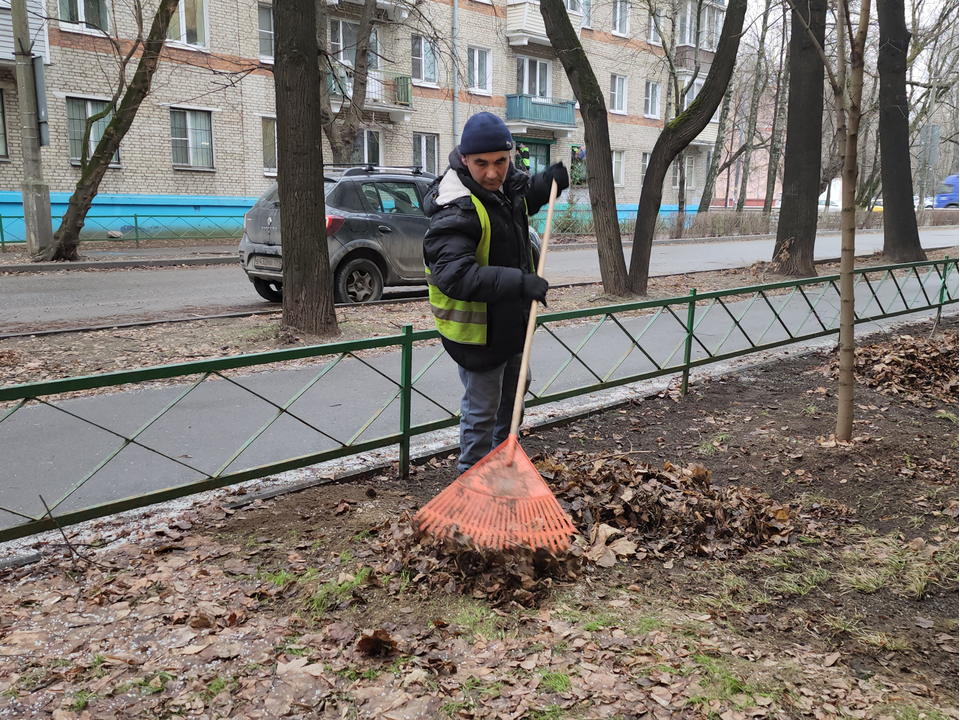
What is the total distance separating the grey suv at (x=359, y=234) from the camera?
1036cm

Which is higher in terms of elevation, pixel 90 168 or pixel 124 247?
pixel 90 168

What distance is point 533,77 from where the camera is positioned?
31594 millimetres

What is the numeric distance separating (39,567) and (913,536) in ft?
13.2

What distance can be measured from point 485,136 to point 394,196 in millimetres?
8164

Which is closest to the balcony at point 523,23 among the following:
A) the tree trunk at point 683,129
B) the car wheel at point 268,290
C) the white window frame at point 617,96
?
the white window frame at point 617,96

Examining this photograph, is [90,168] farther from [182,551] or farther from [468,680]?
[468,680]

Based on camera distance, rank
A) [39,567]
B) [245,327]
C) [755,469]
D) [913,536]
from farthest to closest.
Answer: [245,327]
[755,469]
[913,536]
[39,567]

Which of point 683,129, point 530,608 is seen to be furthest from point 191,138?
point 530,608

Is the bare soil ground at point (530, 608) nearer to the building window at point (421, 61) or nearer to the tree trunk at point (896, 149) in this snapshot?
the tree trunk at point (896, 149)

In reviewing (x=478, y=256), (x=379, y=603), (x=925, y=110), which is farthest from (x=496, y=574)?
(x=925, y=110)

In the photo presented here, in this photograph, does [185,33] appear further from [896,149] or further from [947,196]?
[947,196]

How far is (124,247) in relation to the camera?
17.9m

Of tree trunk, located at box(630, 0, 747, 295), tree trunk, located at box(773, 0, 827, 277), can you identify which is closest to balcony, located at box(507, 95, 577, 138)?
tree trunk, located at box(773, 0, 827, 277)

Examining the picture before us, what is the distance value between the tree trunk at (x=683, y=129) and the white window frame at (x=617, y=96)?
76.9 ft
